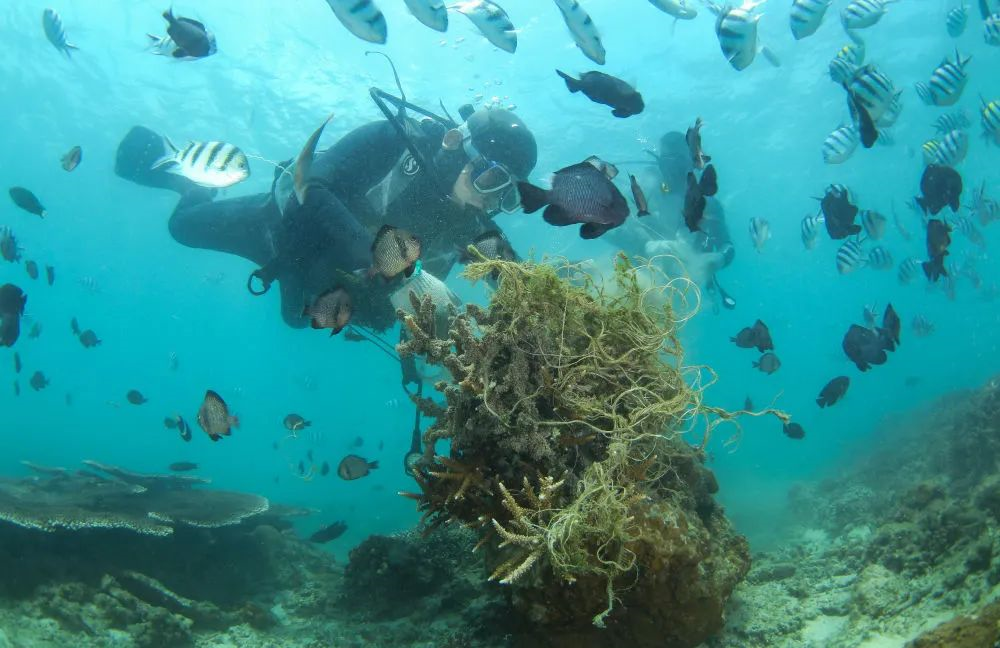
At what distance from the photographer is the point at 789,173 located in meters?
40.2

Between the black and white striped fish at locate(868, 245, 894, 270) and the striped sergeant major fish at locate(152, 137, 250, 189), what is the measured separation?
9.40 m

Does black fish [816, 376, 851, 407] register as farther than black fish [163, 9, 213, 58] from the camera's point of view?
Yes

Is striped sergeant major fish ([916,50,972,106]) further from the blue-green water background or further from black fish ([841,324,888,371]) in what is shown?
the blue-green water background

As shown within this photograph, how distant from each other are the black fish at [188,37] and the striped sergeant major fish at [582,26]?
330cm

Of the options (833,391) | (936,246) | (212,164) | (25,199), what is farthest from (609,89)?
(25,199)

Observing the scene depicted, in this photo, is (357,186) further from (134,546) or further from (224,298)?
(224,298)

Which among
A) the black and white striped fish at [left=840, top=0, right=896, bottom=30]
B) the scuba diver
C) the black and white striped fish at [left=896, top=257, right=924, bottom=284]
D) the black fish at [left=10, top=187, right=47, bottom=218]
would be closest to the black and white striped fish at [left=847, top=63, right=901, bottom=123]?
the black and white striped fish at [left=840, top=0, right=896, bottom=30]

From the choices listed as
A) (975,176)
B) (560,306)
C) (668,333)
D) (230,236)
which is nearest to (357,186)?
(230,236)

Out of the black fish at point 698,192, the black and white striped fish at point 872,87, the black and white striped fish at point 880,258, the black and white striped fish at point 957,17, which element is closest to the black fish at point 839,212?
the black and white striped fish at point 872,87

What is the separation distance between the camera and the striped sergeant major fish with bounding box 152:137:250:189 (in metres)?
4.67

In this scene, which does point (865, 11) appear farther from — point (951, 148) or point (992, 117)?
point (951, 148)

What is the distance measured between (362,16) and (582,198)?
328 cm

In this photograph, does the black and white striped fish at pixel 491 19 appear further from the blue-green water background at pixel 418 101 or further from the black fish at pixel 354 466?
the black fish at pixel 354 466

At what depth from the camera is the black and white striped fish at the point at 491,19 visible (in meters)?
5.29
